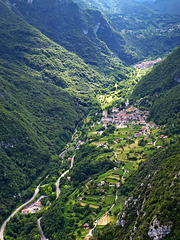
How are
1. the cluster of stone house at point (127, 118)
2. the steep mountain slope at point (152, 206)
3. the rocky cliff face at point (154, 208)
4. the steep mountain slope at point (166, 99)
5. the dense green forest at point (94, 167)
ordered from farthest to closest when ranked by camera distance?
the cluster of stone house at point (127, 118) < the steep mountain slope at point (166, 99) < the dense green forest at point (94, 167) < the rocky cliff face at point (154, 208) < the steep mountain slope at point (152, 206)

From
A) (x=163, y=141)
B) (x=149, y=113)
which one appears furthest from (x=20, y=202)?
(x=149, y=113)

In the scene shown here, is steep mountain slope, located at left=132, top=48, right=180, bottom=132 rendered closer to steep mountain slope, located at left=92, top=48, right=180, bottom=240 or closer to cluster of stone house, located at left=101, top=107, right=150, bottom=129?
cluster of stone house, located at left=101, top=107, right=150, bottom=129

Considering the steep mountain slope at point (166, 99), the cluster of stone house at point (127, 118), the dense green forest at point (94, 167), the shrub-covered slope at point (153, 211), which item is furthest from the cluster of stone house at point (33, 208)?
the cluster of stone house at point (127, 118)

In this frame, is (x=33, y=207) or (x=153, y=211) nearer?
(x=153, y=211)

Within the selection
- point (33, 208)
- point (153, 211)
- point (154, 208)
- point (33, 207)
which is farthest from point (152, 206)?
point (33, 207)

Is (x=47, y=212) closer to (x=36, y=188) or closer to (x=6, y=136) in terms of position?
(x=36, y=188)

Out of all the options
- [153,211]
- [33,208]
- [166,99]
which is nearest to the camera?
[153,211]

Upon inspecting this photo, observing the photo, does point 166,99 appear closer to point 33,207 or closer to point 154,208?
point 33,207

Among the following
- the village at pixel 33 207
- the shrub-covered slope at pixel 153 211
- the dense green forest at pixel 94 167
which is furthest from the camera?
the village at pixel 33 207

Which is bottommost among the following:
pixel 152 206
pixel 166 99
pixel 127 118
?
pixel 152 206

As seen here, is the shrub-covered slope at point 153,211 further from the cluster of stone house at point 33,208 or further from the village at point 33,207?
the village at point 33,207

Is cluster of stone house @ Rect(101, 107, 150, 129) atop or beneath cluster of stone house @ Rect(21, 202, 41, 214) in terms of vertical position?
atop

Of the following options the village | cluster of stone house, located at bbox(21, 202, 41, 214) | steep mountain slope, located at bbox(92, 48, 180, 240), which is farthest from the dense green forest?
cluster of stone house, located at bbox(21, 202, 41, 214)
